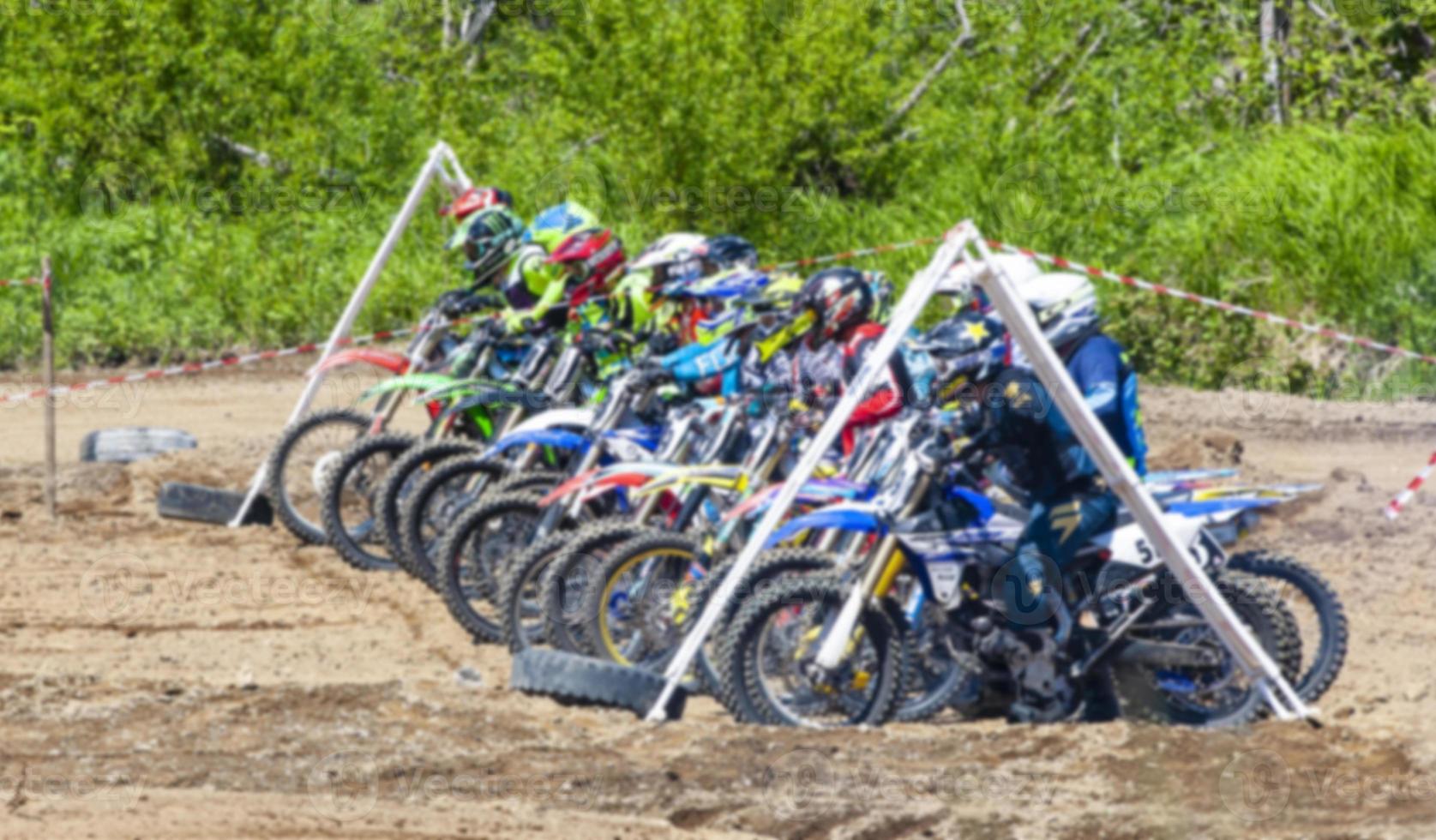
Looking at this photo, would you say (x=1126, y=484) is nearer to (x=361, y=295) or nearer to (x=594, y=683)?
(x=594, y=683)

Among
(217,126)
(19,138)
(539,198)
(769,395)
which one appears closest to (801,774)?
(769,395)

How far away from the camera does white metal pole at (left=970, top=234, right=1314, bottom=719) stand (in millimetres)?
6590

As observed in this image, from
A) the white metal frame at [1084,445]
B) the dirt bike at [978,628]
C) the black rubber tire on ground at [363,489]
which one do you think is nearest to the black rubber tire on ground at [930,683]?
the dirt bike at [978,628]

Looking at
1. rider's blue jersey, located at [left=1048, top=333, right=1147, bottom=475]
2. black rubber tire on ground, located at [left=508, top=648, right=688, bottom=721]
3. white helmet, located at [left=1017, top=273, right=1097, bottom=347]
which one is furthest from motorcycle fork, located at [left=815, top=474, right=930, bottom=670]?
white helmet, located at [left=1017, top=273, right=1097, bottom=347]

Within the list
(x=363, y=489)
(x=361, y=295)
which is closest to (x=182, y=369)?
(x=361, y=295)

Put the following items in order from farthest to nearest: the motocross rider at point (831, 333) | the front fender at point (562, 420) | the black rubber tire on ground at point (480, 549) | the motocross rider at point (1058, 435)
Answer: the front fender at point (562, 420), the black rubber tire on ground at point (480, 549), the motocross rider at point (831, 333), the motocross rider at point (1058, 435)

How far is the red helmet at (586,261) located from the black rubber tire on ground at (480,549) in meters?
2.07

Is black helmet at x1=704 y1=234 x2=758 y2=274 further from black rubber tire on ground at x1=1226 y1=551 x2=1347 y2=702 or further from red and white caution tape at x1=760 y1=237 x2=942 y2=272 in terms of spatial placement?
black rubber tire on ground at x1=1226 y1=551 x2=1347 y2=702

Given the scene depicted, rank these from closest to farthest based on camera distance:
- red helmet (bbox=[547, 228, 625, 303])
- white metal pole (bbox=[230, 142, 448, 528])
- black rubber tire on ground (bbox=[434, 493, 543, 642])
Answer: black rubber tire on ground (bbox=[434, 493, 543, 642]), red helmet (bbox=[547, 228, 625, 303]), white metal pole (bbox=[230, 142, 448, 528])

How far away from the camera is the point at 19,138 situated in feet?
71.7

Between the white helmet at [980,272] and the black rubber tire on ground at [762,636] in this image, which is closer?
the white helmet at [980,272]

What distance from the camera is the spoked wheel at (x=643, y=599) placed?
800 cm

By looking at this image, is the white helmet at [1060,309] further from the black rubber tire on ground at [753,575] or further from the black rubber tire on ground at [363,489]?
the black rubber tire on ground at [363,489]

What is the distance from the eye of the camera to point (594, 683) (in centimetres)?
729
